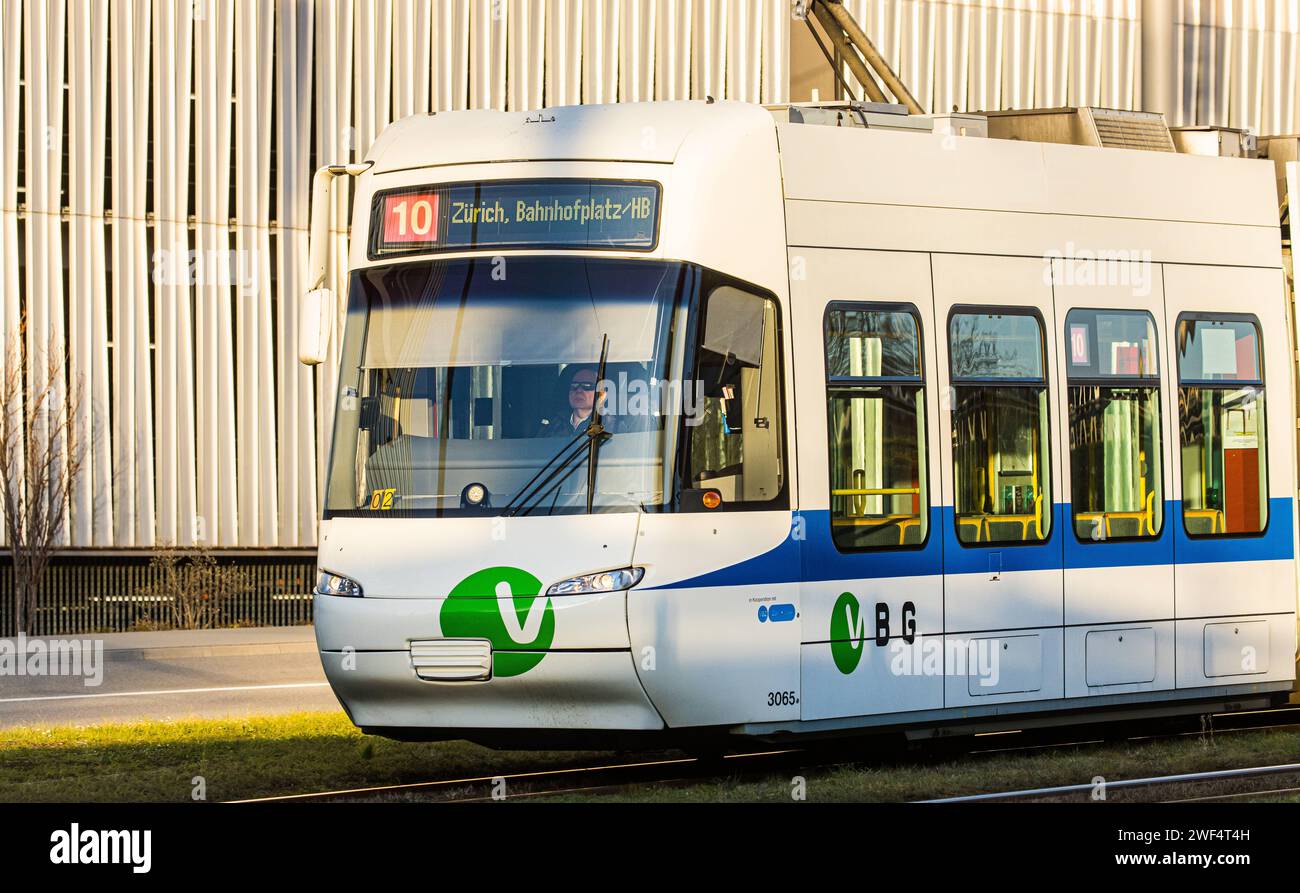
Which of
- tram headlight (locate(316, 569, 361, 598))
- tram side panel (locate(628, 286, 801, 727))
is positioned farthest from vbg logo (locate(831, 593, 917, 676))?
tram headlight (locate(316, 569, 361, 598))

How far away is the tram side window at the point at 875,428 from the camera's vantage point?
410 inches

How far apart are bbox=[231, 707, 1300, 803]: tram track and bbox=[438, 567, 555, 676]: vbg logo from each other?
2.50 ft

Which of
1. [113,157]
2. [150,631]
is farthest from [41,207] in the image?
[150,631]

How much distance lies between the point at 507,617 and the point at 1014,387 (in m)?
3.59

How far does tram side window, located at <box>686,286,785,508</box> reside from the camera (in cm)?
980

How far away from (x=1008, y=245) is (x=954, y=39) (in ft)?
60.9

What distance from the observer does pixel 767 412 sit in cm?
1007

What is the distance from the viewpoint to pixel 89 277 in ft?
81.7

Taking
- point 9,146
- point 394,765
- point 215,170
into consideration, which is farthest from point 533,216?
point 9,146

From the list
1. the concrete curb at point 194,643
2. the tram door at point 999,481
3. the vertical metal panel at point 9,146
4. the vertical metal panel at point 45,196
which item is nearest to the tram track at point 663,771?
the tram door at point 999,481

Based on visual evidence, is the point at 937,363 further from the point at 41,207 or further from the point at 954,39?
the point at 954,39

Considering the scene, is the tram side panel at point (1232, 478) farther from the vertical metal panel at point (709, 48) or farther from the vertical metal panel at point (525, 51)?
the vertical metal panel at point (709, 48)

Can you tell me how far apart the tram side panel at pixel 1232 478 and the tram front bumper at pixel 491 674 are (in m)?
4.09

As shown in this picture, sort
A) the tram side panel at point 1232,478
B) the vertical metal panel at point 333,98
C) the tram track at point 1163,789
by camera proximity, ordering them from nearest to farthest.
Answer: the tram track at point 1163,789 < the tram side panel at point 1232,478 < the vertical metal panel at point 333,98
